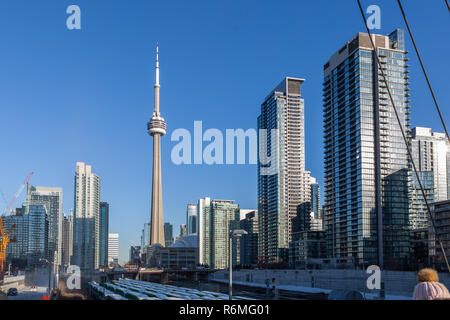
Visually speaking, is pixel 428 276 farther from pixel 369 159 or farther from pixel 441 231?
pixel 369 159

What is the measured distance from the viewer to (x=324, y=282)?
89812 millimetres

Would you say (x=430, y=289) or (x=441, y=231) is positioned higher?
(x=430, y=289)

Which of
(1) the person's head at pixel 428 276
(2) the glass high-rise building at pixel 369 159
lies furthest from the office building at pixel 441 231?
(1) the person's head at pixel 428 276

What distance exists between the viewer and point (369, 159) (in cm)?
14000

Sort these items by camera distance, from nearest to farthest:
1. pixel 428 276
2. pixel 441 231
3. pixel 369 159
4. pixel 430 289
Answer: pixel 430 289
pixel 428 276
pixel 441 231
pixel 369 159

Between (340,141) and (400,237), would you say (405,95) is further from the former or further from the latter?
(400,237)

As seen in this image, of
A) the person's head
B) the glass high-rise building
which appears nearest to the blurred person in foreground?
the person's head

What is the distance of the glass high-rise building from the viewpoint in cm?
13338

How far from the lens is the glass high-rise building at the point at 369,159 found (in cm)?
13338

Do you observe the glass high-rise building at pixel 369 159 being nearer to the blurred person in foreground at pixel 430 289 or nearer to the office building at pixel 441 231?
the office building at pixel 441 231

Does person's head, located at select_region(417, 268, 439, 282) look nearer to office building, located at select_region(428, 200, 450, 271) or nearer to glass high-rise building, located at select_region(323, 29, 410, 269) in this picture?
office building, located at select_region(428, 200, 450, 271)

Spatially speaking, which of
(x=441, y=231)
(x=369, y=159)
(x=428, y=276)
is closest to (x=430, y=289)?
(x=428, y=276)
